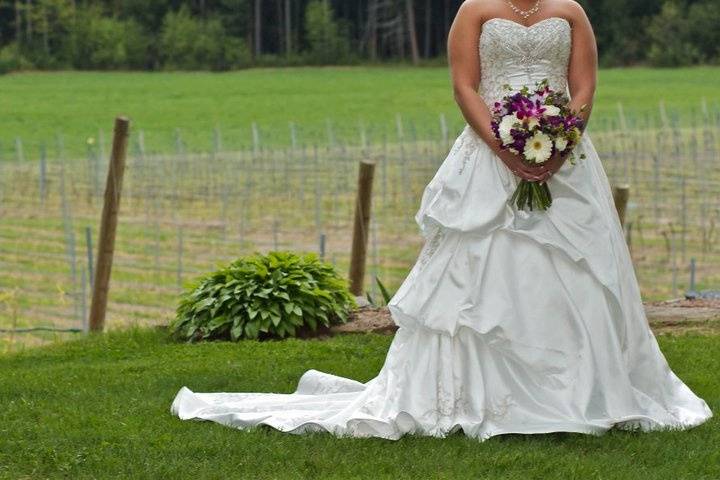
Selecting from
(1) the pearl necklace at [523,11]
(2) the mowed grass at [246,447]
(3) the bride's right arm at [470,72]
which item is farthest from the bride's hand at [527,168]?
(2) the mowed grass at [246,447]

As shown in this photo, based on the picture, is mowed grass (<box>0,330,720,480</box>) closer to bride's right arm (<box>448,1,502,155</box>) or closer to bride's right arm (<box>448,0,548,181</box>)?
bride's right arm (<box>448,0,548,181</box>)

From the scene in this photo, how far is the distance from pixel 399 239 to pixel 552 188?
40.5ft

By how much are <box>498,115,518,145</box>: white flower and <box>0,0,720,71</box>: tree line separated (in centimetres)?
5454

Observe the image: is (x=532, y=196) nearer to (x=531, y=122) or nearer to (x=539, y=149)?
(x=539, y=149)

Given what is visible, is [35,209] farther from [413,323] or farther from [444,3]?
[444,3]

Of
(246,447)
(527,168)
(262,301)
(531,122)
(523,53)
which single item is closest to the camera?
(246,447)

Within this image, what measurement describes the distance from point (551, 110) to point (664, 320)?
142 inches

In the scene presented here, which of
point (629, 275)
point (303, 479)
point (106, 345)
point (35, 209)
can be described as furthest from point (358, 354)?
point (35, 209)

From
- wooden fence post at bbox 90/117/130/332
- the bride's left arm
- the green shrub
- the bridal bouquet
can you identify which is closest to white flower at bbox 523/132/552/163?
the bridal bouquet

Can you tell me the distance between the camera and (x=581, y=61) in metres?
6.49

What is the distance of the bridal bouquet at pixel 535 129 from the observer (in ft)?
20.4

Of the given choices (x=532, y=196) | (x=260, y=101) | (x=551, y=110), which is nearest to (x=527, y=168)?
(x=532, y=196)

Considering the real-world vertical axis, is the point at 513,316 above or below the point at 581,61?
below

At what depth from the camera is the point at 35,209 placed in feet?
72.3
